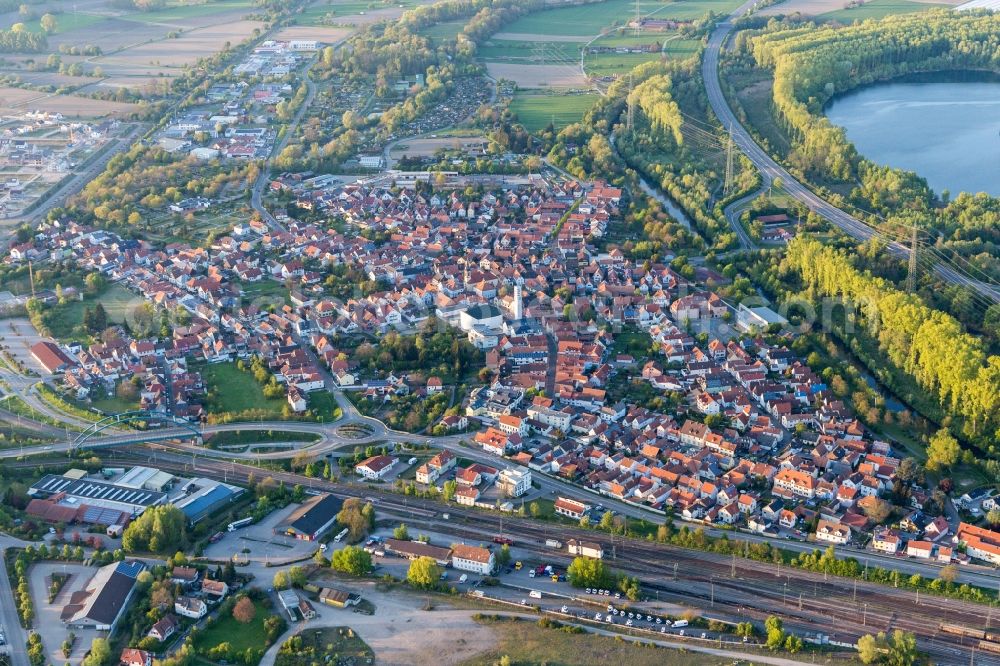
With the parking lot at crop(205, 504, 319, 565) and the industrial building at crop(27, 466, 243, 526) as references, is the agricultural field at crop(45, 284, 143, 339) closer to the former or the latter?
the industrial building at crop(27, 466, 243, 526)

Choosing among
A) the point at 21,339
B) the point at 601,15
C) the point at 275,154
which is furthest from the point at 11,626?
the point at 601,15

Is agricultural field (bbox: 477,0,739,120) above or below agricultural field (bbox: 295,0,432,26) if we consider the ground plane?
below

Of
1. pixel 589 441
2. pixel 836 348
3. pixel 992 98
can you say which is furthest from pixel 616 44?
pixel 589 441

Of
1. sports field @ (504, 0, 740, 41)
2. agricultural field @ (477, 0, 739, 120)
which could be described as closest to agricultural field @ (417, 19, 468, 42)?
agricultural field @ (477, 0, 739, 120)

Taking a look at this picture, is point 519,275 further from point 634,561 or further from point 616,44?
point 616,44

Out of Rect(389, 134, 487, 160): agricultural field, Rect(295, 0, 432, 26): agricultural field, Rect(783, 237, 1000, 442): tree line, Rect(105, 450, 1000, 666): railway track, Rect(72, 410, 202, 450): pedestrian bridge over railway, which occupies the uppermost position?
Rect(295, 0, 432, 26): agricultural field

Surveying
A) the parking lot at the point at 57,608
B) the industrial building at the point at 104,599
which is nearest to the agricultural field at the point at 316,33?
the parking lot at the point at 57,608
